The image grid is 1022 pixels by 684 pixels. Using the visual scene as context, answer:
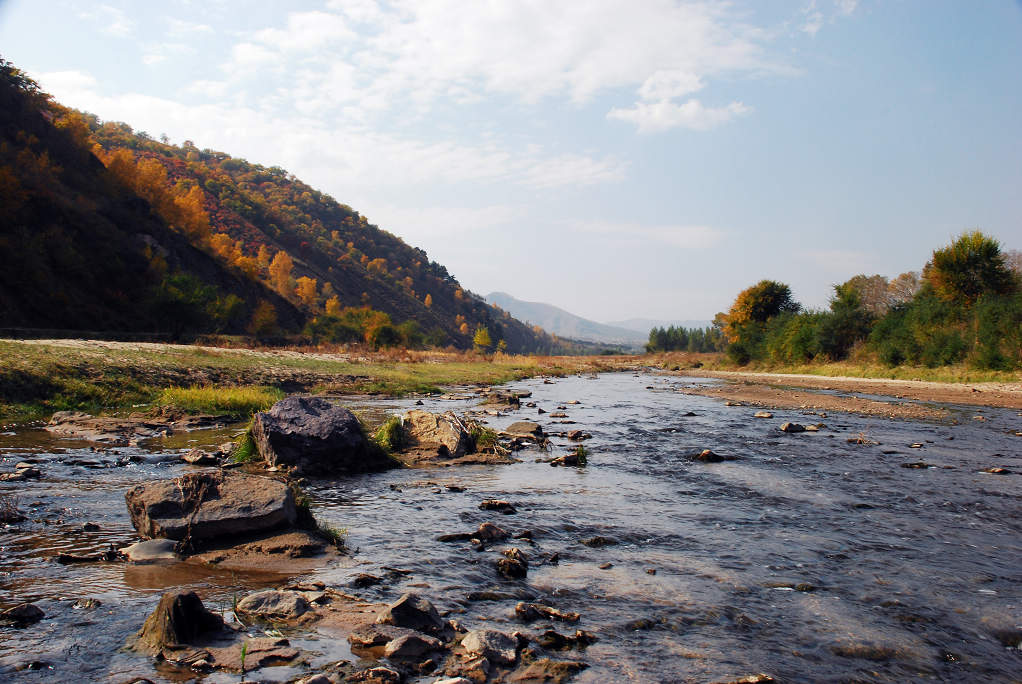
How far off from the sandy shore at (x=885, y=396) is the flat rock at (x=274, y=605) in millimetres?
28116

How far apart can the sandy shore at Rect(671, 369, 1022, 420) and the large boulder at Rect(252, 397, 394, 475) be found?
24.4 metres

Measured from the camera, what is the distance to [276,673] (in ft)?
14.9

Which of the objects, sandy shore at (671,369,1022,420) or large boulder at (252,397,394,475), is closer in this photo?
large boulder at (252,397,394,475)

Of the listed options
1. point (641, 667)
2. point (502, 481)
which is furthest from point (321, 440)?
point (641, 667)

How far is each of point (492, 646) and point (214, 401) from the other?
59.1 ft

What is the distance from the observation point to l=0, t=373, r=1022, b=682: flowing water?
5.22 m

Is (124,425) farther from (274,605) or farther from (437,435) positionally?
(274,605)

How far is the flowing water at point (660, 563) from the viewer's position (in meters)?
5.22

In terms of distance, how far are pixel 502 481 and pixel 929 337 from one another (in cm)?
4819

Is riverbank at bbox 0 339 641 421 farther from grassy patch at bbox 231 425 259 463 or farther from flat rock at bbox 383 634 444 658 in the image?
flat rock at bbox 383 634 444 658

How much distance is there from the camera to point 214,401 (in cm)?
2008

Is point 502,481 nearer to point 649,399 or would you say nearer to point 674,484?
point 674,484

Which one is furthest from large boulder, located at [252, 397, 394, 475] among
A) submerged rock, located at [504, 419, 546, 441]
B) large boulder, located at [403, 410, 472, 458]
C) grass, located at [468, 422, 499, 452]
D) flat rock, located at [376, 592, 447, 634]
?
flat rock, located at [376, 592, 447, 634]

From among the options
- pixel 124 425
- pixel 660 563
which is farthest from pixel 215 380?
pixel 660 563
